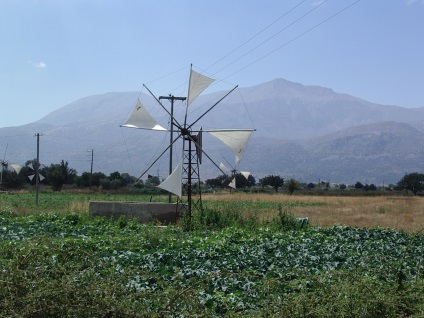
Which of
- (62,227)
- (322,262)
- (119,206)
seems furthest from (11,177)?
(322,262)

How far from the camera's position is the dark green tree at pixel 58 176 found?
85125 millimetres

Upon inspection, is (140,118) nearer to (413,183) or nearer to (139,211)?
(139,211)

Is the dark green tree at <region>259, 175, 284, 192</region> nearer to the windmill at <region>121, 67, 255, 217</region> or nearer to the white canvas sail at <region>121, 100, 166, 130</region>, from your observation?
the windmill at <region>121, 67, 255, 217</region>

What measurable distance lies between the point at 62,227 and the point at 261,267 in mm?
10883

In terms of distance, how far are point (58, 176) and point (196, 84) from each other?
6163 centimetres

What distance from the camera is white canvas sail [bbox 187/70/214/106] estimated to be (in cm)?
2811

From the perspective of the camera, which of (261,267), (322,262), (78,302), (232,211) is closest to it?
(78,302)

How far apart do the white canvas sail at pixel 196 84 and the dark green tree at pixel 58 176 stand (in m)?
61.3

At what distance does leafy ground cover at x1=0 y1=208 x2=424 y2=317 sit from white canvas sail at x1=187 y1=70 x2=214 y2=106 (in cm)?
1446

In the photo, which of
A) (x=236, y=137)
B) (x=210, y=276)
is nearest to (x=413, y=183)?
(x=236, y=137)

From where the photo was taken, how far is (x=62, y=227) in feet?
64.0

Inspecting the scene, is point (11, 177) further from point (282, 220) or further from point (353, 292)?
point (353, 292)

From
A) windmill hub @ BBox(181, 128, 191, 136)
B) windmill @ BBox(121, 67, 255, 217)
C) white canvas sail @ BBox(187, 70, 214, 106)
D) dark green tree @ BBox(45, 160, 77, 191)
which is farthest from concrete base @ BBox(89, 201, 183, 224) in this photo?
dark green tree @ BBox(45, 160, 77, 191)

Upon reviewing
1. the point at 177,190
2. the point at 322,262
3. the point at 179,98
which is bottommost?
the point at 322,262
